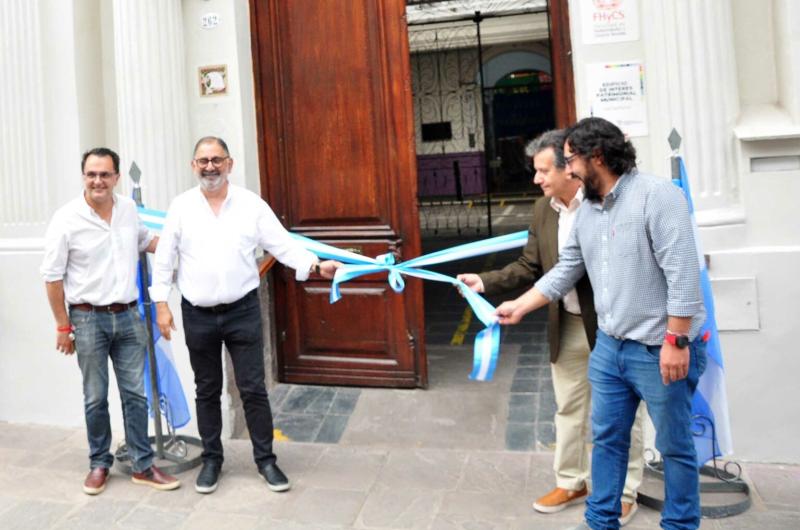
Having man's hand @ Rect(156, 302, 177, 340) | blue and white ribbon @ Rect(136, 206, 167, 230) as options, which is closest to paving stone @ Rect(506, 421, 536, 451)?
man's hand @ Rect(156, 302, 177, 340)

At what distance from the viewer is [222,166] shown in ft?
14.8

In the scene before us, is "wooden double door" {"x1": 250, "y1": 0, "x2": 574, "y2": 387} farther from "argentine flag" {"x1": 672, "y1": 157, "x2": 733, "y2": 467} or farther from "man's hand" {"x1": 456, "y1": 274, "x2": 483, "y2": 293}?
"argentine flag" {"x1": 672, "y1": 157, "x2": 733, "y2": 467}

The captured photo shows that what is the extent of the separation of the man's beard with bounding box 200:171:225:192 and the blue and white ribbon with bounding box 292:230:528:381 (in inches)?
28.3

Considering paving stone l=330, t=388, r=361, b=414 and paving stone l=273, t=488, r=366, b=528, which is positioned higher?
paving stone l=330, t=388, r=361, b=414

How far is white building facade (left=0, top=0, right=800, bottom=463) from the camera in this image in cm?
464

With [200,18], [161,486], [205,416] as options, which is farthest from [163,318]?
[200,18]

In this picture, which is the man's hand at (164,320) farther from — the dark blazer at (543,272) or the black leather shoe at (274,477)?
the dark blazer at (543,272)

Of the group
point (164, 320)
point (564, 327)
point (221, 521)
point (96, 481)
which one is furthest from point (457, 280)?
point (96, 481)

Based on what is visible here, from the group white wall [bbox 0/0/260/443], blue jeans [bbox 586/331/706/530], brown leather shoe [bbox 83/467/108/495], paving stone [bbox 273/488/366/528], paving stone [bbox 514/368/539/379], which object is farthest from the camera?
paving stone [bbox 514/368/539/379]

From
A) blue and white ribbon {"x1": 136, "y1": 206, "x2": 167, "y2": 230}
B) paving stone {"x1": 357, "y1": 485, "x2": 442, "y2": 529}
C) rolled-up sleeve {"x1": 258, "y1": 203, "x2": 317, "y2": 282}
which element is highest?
blue and white ribbon {"x1": 136, "y1": 206, "x2": 167, "y2": 230}

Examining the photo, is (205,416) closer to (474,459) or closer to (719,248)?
(474,459)

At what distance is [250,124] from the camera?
19.3 feet

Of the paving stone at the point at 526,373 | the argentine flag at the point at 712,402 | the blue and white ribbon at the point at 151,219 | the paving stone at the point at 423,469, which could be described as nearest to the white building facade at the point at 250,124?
the blue and white ribbon at the point at 151,219

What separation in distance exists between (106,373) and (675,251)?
3.34 metres
